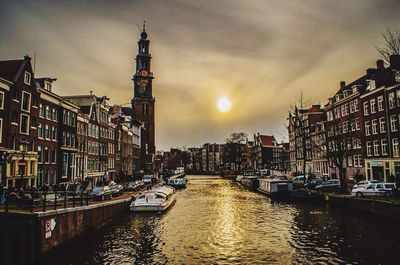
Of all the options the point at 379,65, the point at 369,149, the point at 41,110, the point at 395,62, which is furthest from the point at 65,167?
the point at 379,65

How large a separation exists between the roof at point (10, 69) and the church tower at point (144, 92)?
9775cm

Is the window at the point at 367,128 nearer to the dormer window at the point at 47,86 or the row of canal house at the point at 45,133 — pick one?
the row of canal house at the point at 45,133

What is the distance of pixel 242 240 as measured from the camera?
26484 millimetres

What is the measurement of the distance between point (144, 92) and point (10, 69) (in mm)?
101827

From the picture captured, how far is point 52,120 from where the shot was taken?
2042 inches

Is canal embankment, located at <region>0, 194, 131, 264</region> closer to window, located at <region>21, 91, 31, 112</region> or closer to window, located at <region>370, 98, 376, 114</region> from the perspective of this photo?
window, located at <region>21, 91, 31, 112</region>

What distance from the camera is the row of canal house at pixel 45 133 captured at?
40.6m

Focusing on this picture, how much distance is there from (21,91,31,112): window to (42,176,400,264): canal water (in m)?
19.8

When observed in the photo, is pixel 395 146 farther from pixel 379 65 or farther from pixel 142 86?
pixel 142 86

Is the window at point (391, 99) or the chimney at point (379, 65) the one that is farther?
the chimney at point (379, 65)

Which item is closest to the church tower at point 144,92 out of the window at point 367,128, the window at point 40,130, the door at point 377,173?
the window at point 40,130

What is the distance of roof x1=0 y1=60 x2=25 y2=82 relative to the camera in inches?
1668

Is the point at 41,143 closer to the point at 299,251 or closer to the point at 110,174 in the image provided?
the point at 110,174

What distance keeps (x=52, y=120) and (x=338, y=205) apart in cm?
4197
